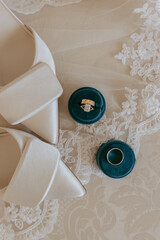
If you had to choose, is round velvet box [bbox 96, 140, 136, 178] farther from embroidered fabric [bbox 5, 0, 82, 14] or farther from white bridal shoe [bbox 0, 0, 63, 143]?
embroidered fabric [bbox 5, 0, 82, 14]

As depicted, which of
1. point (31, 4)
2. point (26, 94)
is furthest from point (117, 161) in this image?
point (31, 4)

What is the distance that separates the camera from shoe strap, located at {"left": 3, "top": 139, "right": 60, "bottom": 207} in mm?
773

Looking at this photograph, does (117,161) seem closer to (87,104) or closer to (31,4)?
(87,104)

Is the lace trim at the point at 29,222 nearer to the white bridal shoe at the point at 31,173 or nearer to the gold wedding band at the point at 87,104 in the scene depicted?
the white bridal shoe at the point at 31,173

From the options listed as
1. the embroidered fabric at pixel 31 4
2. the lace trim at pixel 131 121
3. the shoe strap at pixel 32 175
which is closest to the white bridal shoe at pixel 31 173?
the shoe strap at pixel 32 175

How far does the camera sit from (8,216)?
99 cm

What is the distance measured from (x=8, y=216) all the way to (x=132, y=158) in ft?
1.76

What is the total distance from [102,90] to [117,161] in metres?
0.29

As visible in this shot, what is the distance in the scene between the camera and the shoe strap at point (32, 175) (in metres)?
0.77

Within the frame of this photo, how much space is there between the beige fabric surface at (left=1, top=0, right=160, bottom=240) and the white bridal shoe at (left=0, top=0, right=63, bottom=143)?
4.8 inches

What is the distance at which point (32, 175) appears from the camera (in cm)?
78

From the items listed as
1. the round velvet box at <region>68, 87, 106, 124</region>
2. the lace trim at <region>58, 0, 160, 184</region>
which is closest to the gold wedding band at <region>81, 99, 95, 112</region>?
the round velvet box at <region>68, 87, 106, 124</region>

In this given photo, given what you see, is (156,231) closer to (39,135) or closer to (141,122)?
(141,122)

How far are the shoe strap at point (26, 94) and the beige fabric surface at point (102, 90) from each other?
0.85 feet
